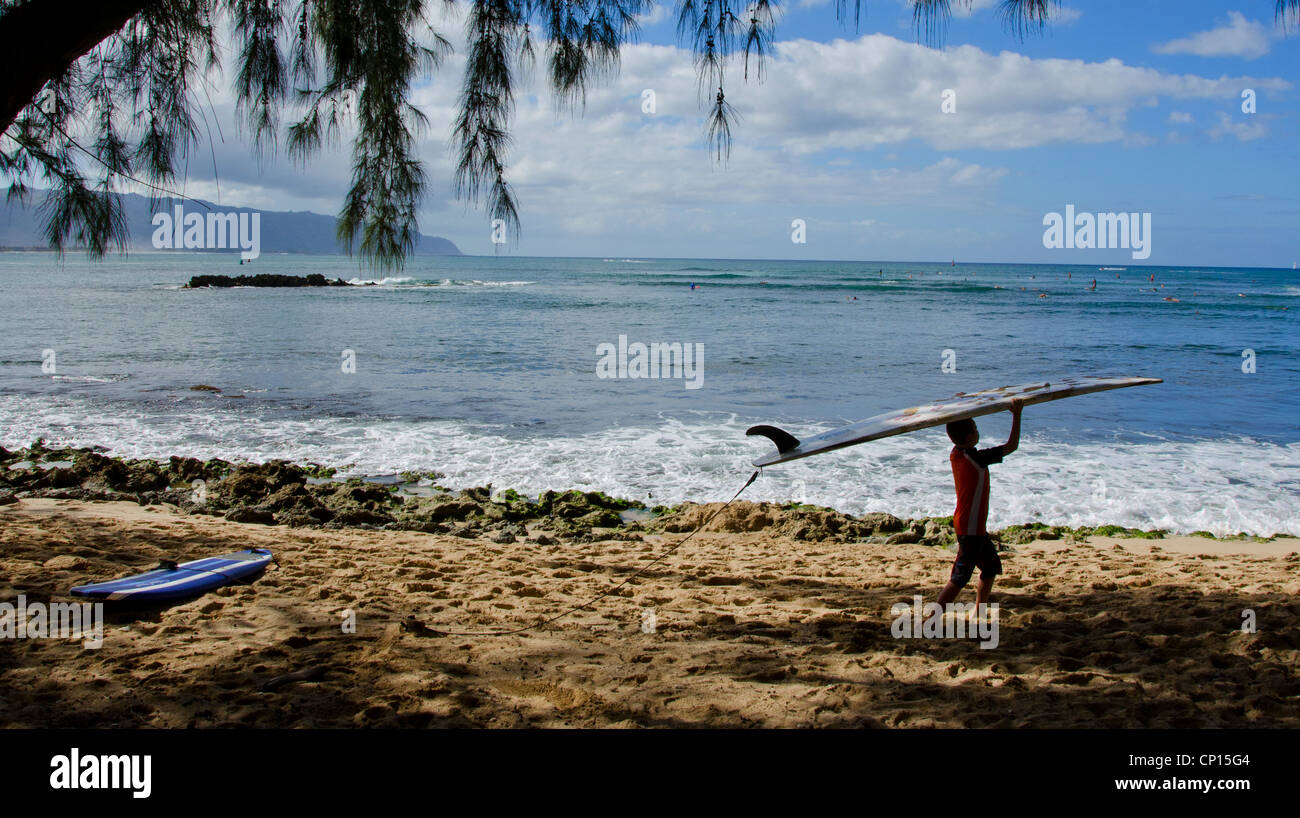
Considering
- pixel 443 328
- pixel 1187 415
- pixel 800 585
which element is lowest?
pixel 800 585

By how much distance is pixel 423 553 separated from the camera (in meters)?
6.21

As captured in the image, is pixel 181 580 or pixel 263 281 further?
pixel 263 281

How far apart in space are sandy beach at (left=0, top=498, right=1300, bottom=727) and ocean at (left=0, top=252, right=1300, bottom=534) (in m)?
2.45

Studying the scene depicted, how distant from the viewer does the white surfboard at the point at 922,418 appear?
3.36 metres

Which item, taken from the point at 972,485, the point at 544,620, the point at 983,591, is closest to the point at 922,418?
the point at 972,485

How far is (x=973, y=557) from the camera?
4273 mm

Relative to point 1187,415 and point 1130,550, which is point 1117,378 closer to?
point 1130,550

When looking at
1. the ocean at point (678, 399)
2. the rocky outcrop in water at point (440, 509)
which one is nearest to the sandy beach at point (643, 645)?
the rocky outcrop in water at point (440, 509)

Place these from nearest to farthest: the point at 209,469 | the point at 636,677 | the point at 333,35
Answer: the point at 636,677 < the point at 333,35 < the point at 209,469

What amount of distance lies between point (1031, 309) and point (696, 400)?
98.7ft

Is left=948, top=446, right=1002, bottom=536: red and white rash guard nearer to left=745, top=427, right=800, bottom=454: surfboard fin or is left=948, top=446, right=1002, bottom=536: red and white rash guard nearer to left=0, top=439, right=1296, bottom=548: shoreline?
left=745, top=427, right=800, bottom=454: surfboard fin

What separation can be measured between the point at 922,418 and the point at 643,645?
6.07 ft

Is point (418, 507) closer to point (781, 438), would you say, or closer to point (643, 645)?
point (643, 645)
